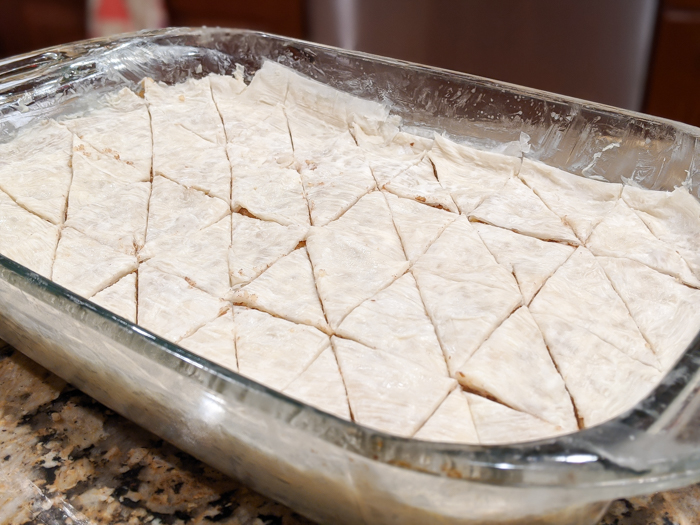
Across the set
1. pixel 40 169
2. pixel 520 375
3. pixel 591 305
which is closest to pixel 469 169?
pixel 591 305

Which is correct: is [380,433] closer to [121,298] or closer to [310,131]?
[121,298]

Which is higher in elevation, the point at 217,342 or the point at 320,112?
the point at 320,112

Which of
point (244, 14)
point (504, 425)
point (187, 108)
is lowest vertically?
point (504, 425)

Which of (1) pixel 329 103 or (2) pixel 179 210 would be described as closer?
(2) pixel 179 210

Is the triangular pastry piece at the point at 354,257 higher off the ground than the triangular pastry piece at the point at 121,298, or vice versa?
the triangular pastry piece at the point at 354,257

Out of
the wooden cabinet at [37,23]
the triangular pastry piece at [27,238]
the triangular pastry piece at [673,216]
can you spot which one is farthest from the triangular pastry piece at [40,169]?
the wooden cabinet at [37,23]

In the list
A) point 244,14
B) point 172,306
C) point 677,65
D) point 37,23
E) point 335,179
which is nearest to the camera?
point 172,306

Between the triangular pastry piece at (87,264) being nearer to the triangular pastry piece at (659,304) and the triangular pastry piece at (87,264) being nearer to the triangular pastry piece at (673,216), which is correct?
the triangular pastry piece at (659,304)

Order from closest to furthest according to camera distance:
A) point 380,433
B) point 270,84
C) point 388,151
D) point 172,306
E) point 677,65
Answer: point 380,433
point 172,306
point 388,151
point 270,84
point 677,65
